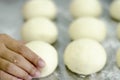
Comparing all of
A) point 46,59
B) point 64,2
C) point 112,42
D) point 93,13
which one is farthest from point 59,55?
point 64,2

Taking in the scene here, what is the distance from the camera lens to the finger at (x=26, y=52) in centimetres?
103

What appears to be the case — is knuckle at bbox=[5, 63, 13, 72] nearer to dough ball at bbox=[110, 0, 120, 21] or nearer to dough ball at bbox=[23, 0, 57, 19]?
dough ball at bbox=[23, 0, 57, 19]

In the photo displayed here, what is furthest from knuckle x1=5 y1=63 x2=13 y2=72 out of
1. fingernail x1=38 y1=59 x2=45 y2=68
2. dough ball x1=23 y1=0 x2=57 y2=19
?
dough ball x1=23 y1=0 x2=57 y2=19

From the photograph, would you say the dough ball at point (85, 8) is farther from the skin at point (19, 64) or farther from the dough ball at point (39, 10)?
the skin at point (19, 64)

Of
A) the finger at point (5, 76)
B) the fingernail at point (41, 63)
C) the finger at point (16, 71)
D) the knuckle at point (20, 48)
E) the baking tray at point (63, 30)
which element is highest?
the knuckle at point (20, 48)

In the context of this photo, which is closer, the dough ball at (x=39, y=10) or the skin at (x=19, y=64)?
the skin at (x=19, y=64)

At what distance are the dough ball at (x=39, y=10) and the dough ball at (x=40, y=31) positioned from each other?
0.16 m

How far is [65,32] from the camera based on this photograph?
4.63 ft

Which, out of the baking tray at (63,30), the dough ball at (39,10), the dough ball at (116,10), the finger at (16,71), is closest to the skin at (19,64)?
the finger at (16,71)

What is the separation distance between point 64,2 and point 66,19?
23 centimetres

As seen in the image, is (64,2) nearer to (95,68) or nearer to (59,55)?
(59,55)

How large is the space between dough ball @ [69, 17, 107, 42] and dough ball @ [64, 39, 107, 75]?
0.16m

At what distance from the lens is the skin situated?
101cm

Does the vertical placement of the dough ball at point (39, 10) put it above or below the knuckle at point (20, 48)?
below
